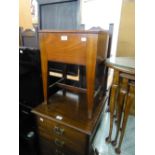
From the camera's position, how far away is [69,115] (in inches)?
39.8

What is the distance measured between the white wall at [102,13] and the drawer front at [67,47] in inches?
27.6

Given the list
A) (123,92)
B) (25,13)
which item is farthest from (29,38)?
(123,92)

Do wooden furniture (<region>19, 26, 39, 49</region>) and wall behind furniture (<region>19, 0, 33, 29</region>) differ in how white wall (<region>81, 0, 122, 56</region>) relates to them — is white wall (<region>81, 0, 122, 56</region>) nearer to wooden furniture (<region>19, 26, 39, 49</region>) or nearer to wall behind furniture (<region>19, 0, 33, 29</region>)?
wooden furniture (<region>19, 26, 39, 49</region>)

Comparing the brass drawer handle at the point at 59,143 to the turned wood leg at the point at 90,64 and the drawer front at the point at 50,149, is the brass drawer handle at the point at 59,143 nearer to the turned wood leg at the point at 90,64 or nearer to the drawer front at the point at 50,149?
the drawer front at the point at 50,149

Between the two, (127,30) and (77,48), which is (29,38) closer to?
(77,48)

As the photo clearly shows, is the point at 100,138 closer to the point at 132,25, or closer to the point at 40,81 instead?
the point at 40,81

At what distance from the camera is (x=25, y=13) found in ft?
6.19

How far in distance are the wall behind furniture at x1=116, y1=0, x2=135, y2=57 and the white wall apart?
0.06m

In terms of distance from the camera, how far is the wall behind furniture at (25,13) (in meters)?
1.85

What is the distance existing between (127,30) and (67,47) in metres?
0.93

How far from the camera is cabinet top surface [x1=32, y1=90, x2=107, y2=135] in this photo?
911 millimetres

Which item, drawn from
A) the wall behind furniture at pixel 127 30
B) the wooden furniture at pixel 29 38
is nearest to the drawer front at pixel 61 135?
the wooden furniture at pixel 29 38

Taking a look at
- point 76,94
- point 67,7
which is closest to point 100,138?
point 76,94

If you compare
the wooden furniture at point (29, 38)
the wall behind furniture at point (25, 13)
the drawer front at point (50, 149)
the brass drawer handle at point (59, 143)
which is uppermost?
the wall behind furniture at point (25, 13)
